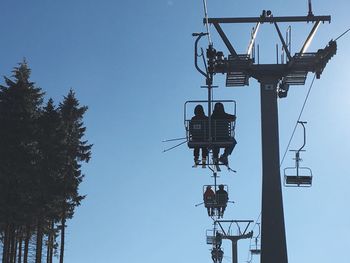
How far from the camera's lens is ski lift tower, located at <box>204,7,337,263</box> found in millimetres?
17047

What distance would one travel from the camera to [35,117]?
4659cm

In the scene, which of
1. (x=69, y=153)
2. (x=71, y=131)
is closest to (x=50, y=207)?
(x=69, y=153)

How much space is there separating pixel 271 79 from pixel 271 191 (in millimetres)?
2853

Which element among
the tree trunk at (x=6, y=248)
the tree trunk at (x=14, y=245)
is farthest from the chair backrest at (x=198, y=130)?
the tree trunk at (x=14, y=245)

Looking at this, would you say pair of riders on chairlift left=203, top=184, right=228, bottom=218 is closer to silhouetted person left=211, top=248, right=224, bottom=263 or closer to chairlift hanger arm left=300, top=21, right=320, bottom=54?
chairlift hanger arm left=300, top=21, right=320, bottom=54

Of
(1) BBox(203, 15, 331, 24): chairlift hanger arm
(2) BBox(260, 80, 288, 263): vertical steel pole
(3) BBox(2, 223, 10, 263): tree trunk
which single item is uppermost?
(1) BBox(203, 15, 331, 24): chairlift hanger arm

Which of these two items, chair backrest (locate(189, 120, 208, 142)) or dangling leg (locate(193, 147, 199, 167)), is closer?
chair backrest (locate(189, 120, 208, 142))

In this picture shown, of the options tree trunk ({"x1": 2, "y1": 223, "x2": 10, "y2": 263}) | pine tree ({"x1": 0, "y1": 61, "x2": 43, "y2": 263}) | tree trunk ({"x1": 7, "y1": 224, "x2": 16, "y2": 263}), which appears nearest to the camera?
pine tree ({"x1": 0, "y1": 61, "x2": 43, "y2": 263})

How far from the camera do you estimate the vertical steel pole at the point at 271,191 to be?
55.5 ft

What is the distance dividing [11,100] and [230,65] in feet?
96.2

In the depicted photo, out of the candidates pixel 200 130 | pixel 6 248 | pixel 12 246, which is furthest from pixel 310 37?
pixel 6 248

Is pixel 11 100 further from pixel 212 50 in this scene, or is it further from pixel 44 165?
pixel 212 50

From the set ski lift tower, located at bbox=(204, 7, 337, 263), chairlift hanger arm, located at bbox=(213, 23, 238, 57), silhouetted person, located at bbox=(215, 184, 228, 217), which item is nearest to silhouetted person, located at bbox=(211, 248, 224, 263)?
silhouetted person, located at bbox=(215, 184, 228, 217)

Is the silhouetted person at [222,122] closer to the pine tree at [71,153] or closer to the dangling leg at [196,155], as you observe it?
the dangling leg at [196,155]
